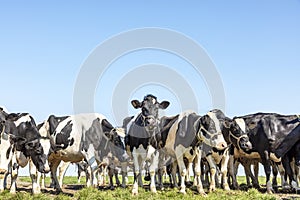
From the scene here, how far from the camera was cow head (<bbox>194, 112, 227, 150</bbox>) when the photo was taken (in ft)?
52.4

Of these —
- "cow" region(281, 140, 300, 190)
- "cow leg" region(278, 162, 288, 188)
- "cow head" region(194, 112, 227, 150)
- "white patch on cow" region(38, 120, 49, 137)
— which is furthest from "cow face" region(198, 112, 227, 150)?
"white patch on cow" region(38, 120, 49, 137)

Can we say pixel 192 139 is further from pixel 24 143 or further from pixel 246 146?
pixel 24 143

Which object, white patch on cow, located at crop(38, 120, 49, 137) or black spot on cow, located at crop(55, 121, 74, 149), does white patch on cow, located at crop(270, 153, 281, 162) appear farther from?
white patch on cow, located at crop(38, 120, 49, 137)

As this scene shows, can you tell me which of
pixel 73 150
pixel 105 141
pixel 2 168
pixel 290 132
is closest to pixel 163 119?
pixel 105 141

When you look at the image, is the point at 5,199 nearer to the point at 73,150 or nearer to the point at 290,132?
the point at 73,150

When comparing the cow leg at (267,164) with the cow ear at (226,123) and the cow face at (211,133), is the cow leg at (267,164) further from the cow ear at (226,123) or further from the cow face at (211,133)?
the cow face at (211,133)

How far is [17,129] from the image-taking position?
53.2 feet

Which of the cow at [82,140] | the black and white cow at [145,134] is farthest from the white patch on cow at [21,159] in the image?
the black and white cow at [145,134]

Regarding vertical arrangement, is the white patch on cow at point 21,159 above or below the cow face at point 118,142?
below

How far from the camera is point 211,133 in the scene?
1600 cm

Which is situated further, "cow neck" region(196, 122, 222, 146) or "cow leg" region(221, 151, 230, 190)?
"cow leg" region(221, 151, 230, 190)

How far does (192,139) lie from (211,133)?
85cm

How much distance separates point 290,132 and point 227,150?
122 inches

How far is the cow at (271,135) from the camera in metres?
18.3
